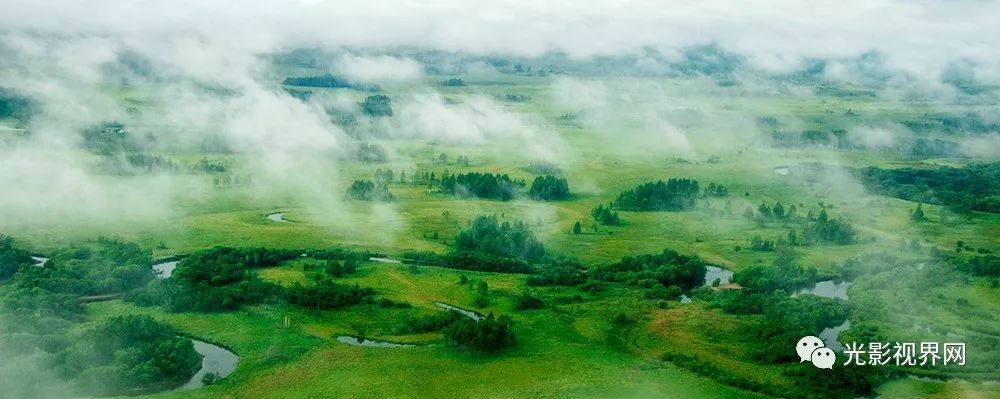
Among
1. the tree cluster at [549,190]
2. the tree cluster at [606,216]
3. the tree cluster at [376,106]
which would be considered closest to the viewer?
the tree cluster at [606,216]

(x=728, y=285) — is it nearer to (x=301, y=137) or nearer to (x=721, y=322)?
(x=721, y=322)

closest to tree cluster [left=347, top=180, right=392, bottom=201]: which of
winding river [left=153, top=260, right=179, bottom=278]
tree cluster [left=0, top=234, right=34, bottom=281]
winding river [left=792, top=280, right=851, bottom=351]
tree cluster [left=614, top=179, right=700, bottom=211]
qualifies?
tree cluster [left=614, top=179, right=700, bottom=211]

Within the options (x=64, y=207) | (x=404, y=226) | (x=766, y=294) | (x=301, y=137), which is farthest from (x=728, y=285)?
(x=301, y=137)

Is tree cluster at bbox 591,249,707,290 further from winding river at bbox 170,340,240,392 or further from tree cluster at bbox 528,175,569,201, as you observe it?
tree cluster at bbox 528,175,569,201

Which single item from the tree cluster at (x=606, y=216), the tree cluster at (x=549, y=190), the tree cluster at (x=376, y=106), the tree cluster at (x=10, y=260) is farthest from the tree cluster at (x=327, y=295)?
the tree cluster at (x=376, y=106)

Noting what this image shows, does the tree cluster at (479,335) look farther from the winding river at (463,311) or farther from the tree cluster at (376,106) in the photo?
the tree cluster at (376,106)
